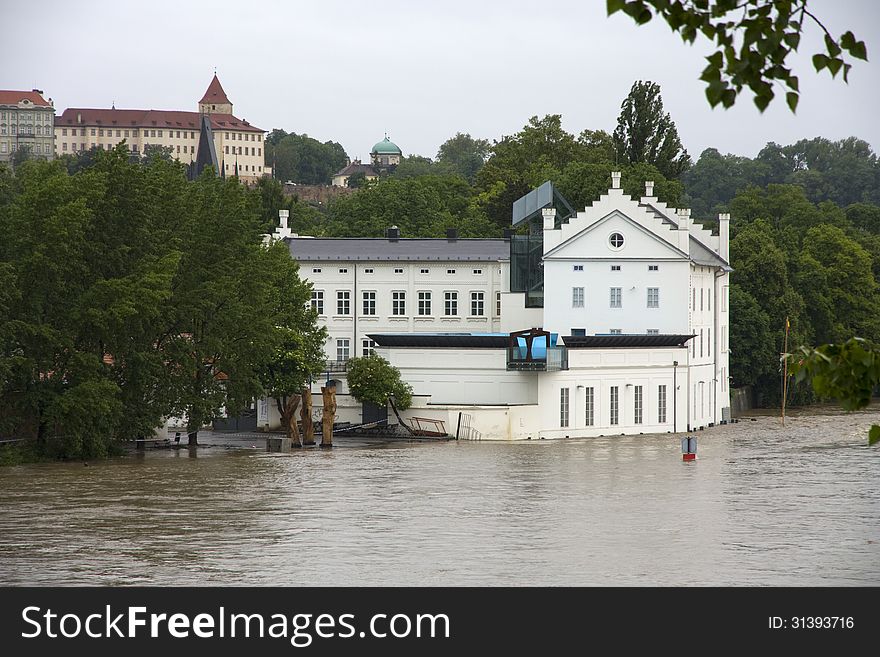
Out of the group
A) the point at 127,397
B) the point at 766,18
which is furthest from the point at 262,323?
the point at 766,18

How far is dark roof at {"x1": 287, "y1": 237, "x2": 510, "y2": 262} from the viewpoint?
7681 centimetres

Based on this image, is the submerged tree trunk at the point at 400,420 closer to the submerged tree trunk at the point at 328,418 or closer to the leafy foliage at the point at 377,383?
the leafy foliage at the point at 377,383

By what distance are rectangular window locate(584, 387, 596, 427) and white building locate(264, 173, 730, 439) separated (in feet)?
0.14

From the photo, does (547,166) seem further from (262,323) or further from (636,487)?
(636,487)

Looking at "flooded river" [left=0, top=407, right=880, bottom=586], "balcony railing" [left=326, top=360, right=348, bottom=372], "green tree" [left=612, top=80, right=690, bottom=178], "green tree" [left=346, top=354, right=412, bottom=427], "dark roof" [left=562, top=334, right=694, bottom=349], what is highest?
"green tree" [left=612, top=80, right=690, bottom=178]

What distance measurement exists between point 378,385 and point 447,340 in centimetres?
369

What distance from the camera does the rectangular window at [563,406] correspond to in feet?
203

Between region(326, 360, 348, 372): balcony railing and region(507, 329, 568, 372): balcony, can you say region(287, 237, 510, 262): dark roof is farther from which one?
region(507, 329, 568, 372): balcony

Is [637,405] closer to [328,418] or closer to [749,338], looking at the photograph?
[328,418]

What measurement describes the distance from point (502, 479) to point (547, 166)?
2792 inches

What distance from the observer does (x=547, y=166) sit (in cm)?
11475

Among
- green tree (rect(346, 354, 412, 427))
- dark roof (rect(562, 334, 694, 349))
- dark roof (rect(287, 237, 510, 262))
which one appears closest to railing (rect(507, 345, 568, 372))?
dark roof (rect(562, 334, 694, 349))

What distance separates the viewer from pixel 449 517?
3709 centimetres
